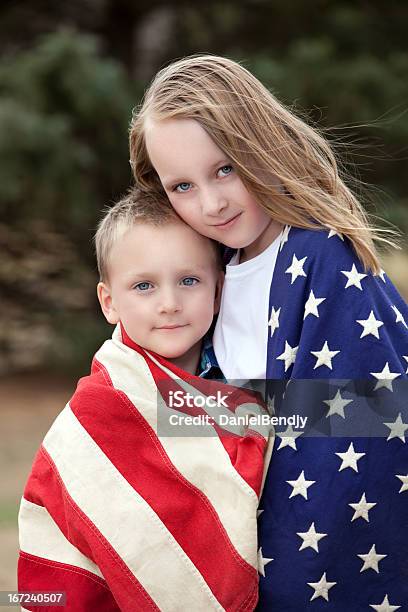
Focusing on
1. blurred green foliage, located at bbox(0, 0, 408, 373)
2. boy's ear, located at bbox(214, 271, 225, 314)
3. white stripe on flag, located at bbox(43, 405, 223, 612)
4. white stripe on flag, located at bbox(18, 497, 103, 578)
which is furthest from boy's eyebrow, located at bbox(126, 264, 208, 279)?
blurred green foliage, located at bbox(0, 0, 408, 373)

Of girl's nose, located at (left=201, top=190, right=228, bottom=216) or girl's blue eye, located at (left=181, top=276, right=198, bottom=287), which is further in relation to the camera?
girl's blue eye, located at (left=181, top=276, right=198, bottom=287)

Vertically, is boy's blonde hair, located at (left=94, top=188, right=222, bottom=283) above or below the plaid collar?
above

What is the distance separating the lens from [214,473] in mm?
2287

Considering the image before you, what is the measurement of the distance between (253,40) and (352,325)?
8.35m

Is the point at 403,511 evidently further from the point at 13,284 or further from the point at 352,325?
the point at 13,284

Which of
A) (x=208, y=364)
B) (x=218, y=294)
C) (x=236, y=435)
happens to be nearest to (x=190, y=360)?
(x=208, y=364)

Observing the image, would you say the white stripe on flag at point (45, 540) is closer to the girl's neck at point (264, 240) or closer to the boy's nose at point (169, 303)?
the boy's nose at point (169, 303)

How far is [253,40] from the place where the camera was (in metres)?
10.1

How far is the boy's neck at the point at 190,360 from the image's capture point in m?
2.60

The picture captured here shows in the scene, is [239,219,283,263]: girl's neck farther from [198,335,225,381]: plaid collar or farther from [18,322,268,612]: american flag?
[18,322,268,612]: american flag

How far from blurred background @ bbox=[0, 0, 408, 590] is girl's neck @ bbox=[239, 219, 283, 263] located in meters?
4.42

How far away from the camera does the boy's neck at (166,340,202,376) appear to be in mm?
2598

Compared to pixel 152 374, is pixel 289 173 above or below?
above

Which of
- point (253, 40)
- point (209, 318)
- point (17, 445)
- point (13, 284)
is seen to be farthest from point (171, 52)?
point (209, 318)
